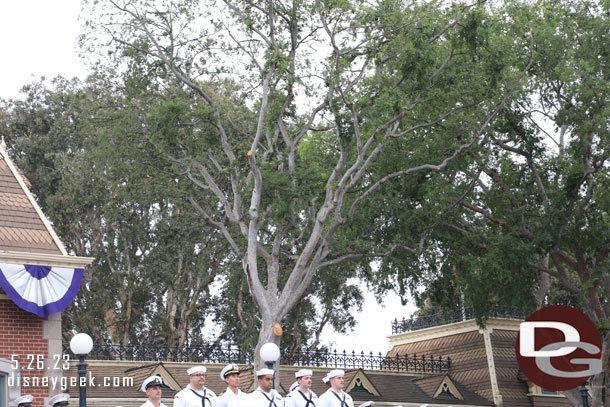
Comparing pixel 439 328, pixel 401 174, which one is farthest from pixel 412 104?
pixel 439 328

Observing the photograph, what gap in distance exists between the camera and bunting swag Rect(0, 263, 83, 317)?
1634 cm

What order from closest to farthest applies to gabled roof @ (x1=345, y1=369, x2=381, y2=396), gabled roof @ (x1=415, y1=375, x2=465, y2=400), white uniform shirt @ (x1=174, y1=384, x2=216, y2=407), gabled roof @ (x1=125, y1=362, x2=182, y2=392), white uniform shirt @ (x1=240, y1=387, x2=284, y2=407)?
white uniform shirt @ (x1=174, y1=384, x2=216, y2=407) < white uniform shirt @ (x1=240, y1=387, x2=284, y2=407) < gabled roof @ (x1=125, y1=362, x2=182, y2=392) < gabled roof @ (x1=345, y1=369, x2=381, y2=396) < gabled roof @ (x1=415, y1=375, x2=465, y2=400)

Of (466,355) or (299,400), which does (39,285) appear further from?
(466,355)

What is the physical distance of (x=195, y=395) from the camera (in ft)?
38.5

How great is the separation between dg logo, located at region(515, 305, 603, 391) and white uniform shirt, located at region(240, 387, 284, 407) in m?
16.9

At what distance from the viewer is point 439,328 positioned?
112 feet

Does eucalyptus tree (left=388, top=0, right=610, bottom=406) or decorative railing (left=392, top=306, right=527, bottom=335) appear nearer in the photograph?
eucalyptus tree (left=388, top=0, right=610, bottom=406)

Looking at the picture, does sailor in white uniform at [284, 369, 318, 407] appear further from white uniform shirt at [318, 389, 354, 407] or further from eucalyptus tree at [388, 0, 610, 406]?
eucalyptus tree at [388, 0, 610, 406]

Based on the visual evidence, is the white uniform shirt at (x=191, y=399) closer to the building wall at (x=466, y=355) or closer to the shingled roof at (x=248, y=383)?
the shingled roof at (x=248, y=383)

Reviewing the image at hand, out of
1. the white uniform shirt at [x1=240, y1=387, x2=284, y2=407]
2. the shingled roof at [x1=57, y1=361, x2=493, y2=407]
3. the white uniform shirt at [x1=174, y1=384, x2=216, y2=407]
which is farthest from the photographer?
the shingled roof at [x1=57, y1=361, x2=493, y2=407]

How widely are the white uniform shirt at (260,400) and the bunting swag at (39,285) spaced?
20.8 ft

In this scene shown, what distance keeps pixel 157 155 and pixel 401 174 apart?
350 inches

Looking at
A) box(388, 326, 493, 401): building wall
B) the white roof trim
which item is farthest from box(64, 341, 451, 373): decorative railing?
the white roof trim

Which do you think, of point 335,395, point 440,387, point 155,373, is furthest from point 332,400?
point 440,387
